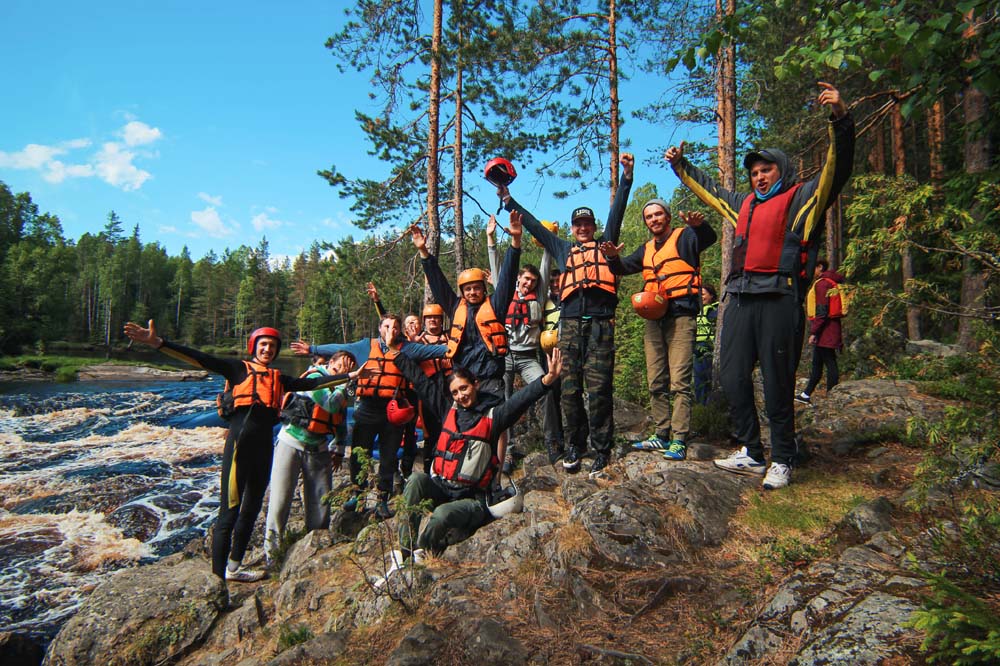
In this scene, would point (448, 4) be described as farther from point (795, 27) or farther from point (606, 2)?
point (795, 27)

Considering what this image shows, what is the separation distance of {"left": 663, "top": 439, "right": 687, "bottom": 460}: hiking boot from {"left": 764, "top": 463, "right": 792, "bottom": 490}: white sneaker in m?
0.92

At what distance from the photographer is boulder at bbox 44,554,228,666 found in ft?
14.0

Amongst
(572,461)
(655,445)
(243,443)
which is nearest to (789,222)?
(655,445)

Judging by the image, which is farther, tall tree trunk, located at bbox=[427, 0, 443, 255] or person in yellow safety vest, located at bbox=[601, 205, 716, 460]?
tall tree trunk, located at bbox=[427, 0, 443, 255]

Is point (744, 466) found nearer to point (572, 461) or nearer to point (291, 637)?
point (572, 461)

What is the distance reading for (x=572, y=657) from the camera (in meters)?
2.39

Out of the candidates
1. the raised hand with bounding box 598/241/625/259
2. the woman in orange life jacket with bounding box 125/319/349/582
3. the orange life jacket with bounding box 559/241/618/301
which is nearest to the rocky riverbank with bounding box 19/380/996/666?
the woman in orange life jacket with bounding box 125/319/349/582

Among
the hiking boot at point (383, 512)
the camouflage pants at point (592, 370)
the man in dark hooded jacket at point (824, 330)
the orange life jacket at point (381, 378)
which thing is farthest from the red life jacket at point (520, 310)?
the man in dark hooded jacket at point (824, 330)

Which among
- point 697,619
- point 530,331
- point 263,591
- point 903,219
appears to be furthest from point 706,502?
point 263,591

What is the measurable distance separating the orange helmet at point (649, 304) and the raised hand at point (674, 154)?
48.3 inches

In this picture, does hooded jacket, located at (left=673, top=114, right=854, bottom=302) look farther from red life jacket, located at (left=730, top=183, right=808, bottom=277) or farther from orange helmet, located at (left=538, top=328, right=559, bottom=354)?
orange helmet, located at (left=538, top=328, right=559, bottom=354)

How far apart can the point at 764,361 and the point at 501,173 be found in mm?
3420

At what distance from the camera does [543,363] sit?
643 centimetres

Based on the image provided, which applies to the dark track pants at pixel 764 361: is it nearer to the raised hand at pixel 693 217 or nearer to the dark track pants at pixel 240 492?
the raised hand at pixel 693 217
